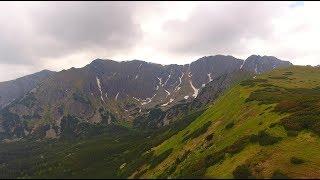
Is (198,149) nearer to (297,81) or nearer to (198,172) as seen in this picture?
(198,172)

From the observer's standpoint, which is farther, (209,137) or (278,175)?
(209,137)

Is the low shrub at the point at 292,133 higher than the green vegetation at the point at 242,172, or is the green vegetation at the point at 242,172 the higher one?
the low shrub at the point at 292,133

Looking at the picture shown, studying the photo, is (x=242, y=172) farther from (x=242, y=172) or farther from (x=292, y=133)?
(x=292, y=133)

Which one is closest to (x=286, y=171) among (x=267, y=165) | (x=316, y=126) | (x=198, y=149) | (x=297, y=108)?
(x=267, y=165)

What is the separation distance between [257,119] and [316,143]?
24.2 m

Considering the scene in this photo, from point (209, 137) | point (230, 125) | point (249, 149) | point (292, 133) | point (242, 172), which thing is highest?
point (230, 125)

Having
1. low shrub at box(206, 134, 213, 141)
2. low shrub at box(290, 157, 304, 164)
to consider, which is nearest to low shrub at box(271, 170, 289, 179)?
low shrub at box(290, 157, 304, 164)

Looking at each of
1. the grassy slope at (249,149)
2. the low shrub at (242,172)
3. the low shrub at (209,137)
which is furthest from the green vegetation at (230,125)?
the low shrub at (242,172)

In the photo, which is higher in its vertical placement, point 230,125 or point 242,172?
point 230,125

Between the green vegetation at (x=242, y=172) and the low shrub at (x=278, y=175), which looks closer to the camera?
the low shrub at (x=278, y=175)

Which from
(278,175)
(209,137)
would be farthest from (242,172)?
(209,137)

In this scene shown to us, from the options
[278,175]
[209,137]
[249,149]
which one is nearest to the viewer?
[278,175]

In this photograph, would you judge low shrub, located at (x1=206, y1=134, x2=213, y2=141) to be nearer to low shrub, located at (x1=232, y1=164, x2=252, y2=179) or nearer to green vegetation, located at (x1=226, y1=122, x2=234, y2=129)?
green vegetation, located at (x1=226, y1=122, x2=234, y2=129)

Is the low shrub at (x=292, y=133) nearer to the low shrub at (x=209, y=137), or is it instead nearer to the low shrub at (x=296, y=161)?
the low shrub at (x=296, y=161)
